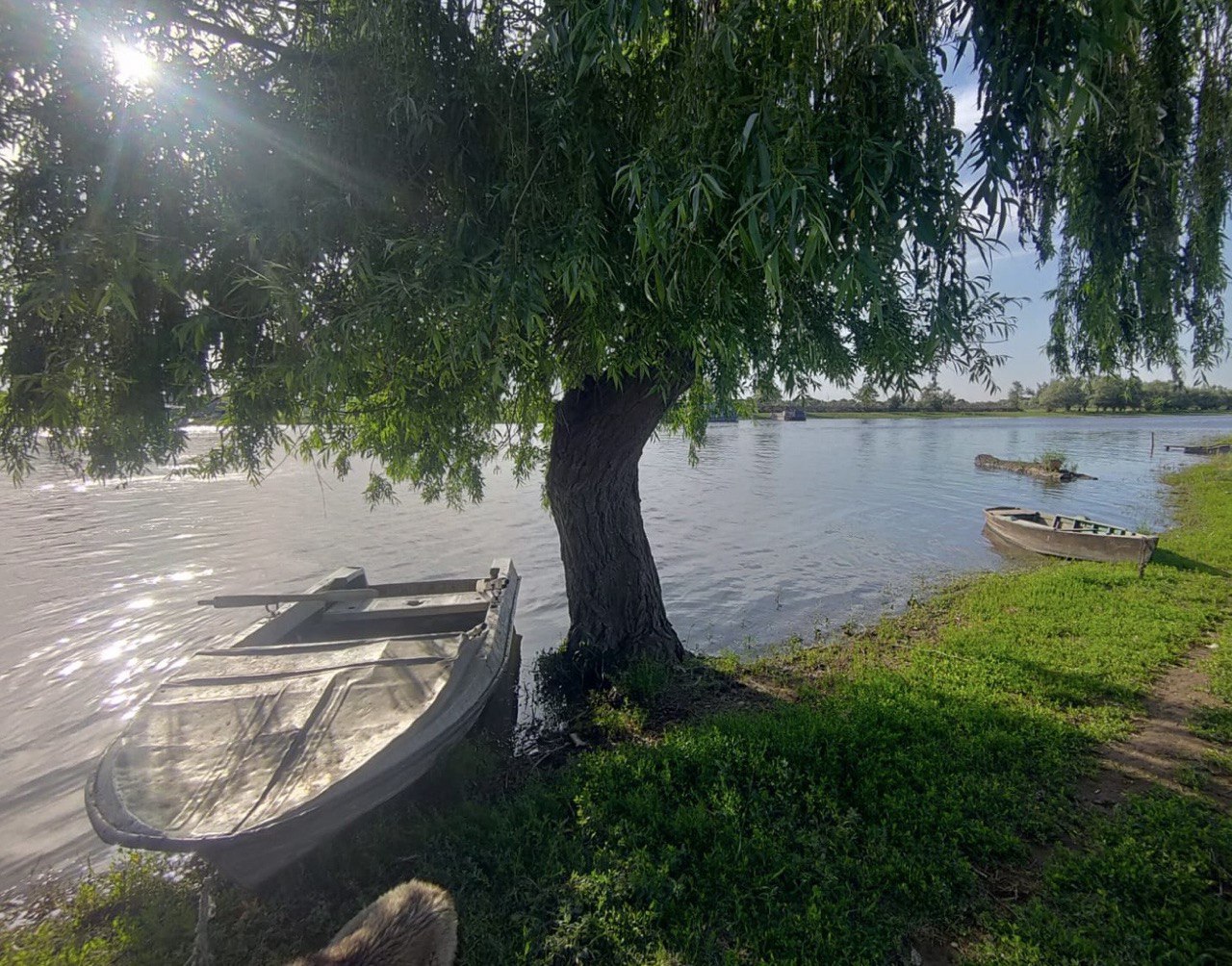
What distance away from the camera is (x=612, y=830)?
3.91 m

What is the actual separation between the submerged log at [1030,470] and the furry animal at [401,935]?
106 ft

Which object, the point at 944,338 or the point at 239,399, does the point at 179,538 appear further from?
the point at 944,338

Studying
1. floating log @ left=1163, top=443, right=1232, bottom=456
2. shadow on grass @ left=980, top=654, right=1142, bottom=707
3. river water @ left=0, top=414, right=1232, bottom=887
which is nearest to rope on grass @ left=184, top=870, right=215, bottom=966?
river water @ left=0, top=414, right=1232, bottom=887

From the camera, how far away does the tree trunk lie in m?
6.50

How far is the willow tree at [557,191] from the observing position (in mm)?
2531

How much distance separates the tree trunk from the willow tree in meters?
1.74

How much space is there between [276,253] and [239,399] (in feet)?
4.56

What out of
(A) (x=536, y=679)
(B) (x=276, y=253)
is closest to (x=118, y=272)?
(B) (x=276, y=253)

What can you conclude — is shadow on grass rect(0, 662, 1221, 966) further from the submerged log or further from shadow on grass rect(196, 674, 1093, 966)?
the submerged log

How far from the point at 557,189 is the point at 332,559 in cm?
1223

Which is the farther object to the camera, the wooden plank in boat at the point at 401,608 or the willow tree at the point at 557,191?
the wooden plank in boat at the point at 401,608

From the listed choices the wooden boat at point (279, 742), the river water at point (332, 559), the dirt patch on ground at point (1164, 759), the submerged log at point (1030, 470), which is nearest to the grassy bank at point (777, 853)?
the dirt patch on ground at point (1164, 759)

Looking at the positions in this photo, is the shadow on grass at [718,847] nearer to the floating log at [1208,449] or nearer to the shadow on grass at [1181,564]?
the shadow on grass at [1181,564]

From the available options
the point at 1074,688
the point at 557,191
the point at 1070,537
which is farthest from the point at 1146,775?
the point at 1070,537
